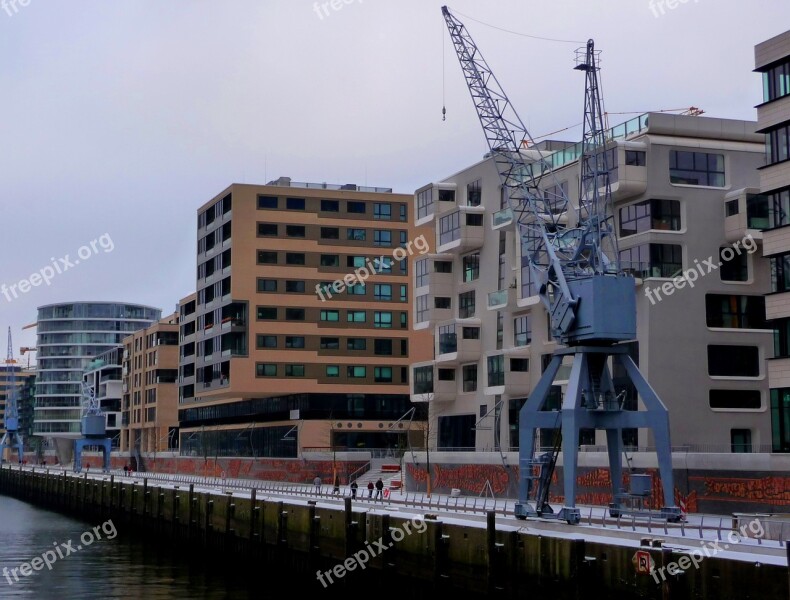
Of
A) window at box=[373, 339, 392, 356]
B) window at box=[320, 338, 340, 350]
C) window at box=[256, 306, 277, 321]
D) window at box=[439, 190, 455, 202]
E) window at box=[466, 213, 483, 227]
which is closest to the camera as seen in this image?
window at box=[466, 213, 483, 227]

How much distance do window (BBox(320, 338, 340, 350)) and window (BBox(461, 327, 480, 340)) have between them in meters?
35.4

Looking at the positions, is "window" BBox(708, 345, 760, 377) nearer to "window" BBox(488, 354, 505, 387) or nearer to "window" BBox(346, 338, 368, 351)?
"window" BBox(488, 354, 505, 387)

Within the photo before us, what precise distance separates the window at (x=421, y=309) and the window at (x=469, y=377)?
638 centimetres

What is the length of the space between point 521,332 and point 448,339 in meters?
8.73

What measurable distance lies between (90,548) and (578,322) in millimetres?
30732

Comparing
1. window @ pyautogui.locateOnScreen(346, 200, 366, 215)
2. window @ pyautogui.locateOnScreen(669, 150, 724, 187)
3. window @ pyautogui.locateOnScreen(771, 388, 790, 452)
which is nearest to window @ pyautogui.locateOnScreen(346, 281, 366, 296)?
window @ pyautogui.locateOnScreen(346, 200, 366, 215)

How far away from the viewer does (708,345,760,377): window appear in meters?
72.4

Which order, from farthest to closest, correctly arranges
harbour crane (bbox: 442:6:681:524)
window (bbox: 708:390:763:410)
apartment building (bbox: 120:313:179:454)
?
apartment building (bbox: 120:313:179:454)
window (bbox: 708:390:763:410)
harbour crane (bbox: 442:6:681:524)

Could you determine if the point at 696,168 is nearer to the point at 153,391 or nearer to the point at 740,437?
the point at 740,437

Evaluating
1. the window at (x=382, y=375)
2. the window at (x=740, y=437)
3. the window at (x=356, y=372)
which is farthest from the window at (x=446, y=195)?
the window at (x=740, y=437)

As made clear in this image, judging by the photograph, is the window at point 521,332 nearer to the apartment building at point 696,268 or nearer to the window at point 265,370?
the apartment building at point 696,268

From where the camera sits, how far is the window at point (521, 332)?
3349 inches

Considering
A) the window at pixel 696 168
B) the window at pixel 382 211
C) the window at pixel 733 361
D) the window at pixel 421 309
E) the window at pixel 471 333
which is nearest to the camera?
the window at pixel 733 361

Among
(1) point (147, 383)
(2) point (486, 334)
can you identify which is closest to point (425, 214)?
(2) point (486, 334)
